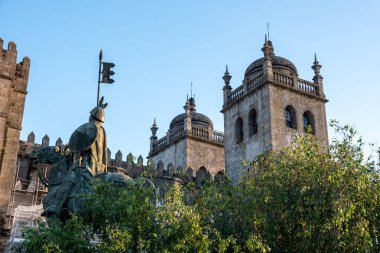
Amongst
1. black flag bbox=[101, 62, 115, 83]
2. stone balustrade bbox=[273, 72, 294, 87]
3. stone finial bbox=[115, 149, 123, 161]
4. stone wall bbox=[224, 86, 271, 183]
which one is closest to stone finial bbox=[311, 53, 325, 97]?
stone balustrade bbox=[273, 72, 294, 87]

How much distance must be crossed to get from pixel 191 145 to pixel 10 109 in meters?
18.9

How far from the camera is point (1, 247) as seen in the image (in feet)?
65.8

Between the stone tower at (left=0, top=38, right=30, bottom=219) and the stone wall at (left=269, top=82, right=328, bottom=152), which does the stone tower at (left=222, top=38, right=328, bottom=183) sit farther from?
the stone tower at (left=0, top=38, right=30, bottom=219)

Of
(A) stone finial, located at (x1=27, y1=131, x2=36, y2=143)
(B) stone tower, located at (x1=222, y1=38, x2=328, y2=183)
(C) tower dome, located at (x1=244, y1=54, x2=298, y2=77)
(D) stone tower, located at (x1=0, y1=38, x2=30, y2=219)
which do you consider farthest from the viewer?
(C) tower dome, located at (x1=244, y1=54, x2=298, y2=77)

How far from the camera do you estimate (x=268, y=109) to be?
113ft

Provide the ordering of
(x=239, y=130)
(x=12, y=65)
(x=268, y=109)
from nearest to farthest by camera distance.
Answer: (x=12, y=65), (x=268, y=109), (x=239, y=130)

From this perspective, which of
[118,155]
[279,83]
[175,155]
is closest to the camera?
[118,155]

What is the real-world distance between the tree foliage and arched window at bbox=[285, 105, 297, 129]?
18.1 metres

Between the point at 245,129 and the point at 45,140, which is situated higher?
the point at 245,129

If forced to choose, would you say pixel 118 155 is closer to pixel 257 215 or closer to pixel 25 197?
pixel 25 197

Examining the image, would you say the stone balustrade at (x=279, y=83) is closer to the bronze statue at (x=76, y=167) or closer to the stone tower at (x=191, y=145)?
the stone tower at (x=191, y=145)

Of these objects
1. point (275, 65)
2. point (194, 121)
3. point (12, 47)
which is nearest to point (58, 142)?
point (12, 47)

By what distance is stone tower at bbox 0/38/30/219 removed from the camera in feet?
78.1

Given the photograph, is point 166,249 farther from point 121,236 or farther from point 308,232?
point 308,232
